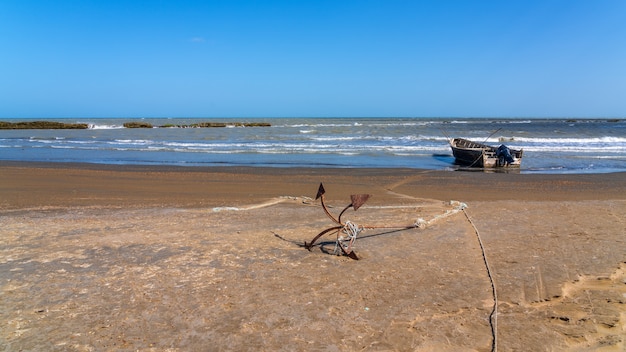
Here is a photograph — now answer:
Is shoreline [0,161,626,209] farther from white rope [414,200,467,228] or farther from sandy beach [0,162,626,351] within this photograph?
white rope [414,200,467,228]

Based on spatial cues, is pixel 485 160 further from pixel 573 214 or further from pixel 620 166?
pixel 573 214

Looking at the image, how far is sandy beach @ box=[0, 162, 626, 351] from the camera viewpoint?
314 cm

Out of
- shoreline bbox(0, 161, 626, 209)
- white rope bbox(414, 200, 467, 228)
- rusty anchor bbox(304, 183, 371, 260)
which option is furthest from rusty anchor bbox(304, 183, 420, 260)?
shoreline bbox(0, 161, 626, 209)

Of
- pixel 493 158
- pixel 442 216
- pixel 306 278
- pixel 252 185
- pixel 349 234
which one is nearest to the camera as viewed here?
pixel 306 278

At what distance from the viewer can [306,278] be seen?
4234mm

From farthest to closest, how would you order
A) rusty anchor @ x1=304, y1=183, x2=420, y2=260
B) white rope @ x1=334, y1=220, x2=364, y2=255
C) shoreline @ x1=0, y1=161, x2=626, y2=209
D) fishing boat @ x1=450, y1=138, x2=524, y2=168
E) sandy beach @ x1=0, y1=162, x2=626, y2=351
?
fishing boat @ x1=450, y1=138, x2=524, y2=168, shoreline @ x1=0, y1=161, x2=626, y2=209, white rope @ x1=334, y1=220, x2=364, y2=255, rusty anchor @ x1=304, y1=183, x2=420, y2=260, sandy beach @ x1=0, y1=162, x2=626, y2=351

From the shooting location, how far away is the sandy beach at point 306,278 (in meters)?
3.14

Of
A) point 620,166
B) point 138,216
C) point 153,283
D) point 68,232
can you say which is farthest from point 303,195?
point 620,166

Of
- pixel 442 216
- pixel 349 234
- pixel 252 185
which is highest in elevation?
pixel 349 234

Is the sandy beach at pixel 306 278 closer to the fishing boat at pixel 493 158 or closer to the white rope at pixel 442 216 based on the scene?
the white rope at pixel 442 216

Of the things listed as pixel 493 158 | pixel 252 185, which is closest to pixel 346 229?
pixel 252 185

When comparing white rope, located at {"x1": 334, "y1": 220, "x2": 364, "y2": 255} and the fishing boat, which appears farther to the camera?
the fishing boat

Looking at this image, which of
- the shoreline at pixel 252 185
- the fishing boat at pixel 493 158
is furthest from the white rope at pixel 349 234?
the fishing boat at pixel 493 158

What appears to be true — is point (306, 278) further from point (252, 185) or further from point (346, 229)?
point (252, 185)
